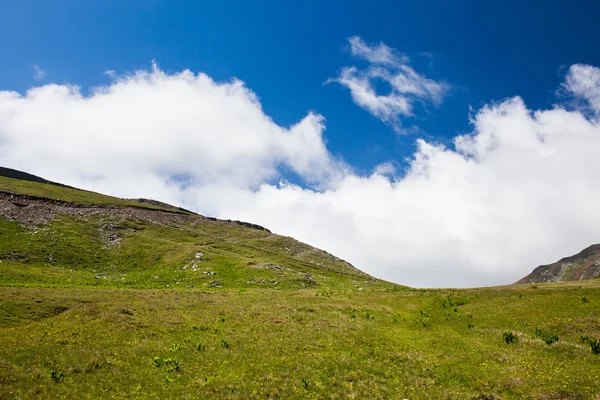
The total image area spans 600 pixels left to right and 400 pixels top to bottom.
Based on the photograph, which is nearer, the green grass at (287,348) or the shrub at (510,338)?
the green grass at (287,348)

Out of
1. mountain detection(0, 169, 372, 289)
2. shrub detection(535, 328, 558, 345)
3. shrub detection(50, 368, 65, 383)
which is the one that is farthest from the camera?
mountain detection(0, 169, 372, 289)

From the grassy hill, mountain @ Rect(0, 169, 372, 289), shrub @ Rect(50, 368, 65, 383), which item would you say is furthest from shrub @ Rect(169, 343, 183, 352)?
mountain @ Rect(0, 169, 372, 289)

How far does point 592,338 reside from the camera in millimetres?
27953

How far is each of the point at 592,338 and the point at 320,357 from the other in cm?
2028

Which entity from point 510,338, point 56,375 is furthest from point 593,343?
point 56,375

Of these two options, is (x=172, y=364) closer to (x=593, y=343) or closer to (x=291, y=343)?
(x=291, y=343)

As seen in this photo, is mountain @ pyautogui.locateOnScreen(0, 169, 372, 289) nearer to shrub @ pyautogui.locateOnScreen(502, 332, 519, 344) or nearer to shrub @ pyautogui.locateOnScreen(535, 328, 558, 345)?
shrub @ pyautogui.locateOnScreen(502, 332, 519, 344)

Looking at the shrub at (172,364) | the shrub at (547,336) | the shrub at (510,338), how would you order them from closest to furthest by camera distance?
the shrub at (172,364)
the shrub at (547,336)
the shrub at (510,338)

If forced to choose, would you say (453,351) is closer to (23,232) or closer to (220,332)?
(220,332)

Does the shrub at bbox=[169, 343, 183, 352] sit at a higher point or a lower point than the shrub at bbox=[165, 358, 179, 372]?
higher

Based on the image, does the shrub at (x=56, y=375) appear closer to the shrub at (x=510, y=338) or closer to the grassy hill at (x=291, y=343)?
the grassy hill at (x=291, y=343)

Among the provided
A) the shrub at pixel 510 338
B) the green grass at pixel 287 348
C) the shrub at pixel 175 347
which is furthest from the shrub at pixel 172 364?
the shrub at pixel 510 338

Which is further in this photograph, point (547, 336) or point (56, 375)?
point (547, 336)

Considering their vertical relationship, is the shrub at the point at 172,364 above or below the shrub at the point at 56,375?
above
